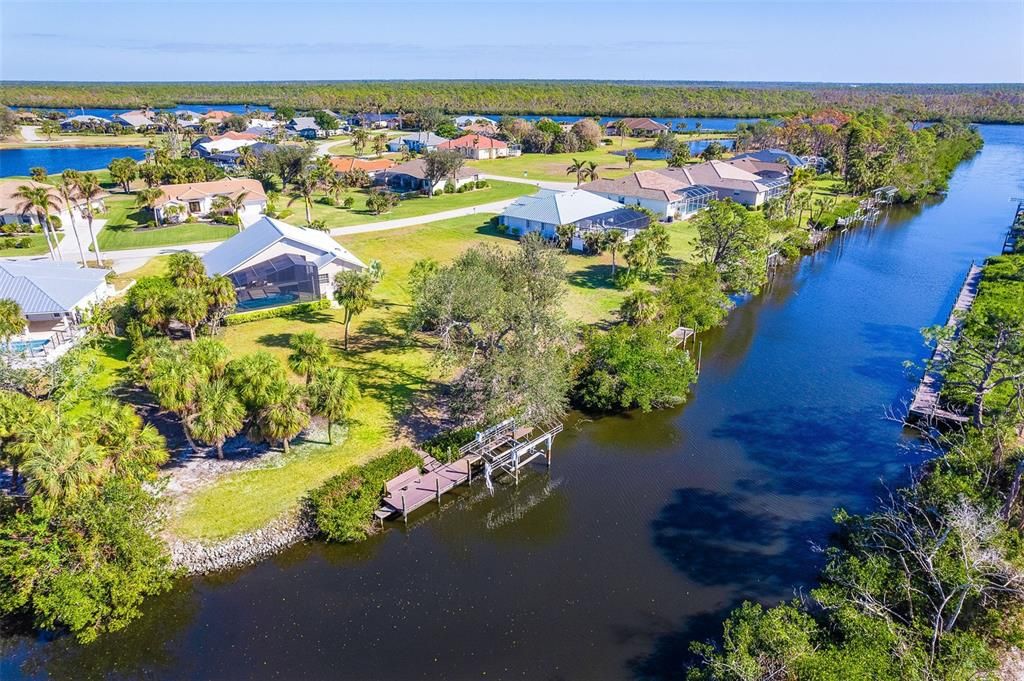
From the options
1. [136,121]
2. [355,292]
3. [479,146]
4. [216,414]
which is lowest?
[216,414]

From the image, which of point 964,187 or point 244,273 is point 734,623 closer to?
point 244,273

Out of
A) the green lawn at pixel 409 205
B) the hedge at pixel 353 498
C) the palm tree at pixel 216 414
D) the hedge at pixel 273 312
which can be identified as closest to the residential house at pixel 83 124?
the green lawn at pixel 409 205

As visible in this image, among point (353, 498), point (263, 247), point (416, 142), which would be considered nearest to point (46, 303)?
point (263, 247)

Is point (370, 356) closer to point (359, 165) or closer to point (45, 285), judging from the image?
point (45, 285)

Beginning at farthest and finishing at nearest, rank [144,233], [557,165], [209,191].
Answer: [557,165] → [209,191] → [144,233]

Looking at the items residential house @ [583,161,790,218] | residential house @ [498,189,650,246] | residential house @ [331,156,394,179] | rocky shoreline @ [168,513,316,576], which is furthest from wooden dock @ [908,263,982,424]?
residential house @ [331,156,394,179]
